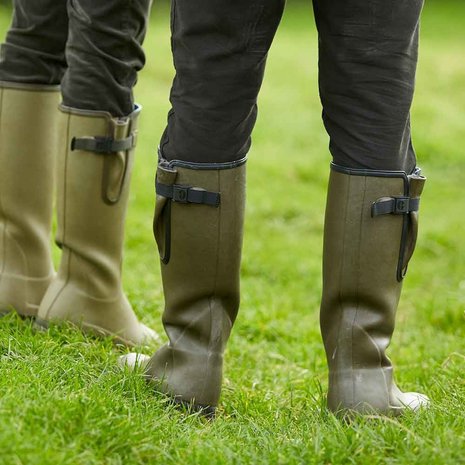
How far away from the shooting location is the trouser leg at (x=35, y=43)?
2947 millimetres

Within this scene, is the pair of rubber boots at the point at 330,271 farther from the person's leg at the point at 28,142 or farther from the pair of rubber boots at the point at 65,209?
the person's leg at the point at 28,142

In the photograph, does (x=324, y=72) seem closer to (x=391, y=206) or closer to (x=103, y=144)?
(x=391, y=206)

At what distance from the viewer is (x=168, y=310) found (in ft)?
8.15

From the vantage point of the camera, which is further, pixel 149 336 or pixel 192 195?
pixel 149 336

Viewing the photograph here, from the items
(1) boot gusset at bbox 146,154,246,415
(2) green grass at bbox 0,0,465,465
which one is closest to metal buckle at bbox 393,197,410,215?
(1) boot gusset at bbox 146,154,246,415

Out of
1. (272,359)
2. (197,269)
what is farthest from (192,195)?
(272,359)

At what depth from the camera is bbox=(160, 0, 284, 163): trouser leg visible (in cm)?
222

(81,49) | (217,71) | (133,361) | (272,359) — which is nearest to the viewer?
(217,71)

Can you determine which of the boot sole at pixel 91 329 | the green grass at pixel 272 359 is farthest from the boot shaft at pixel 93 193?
the green grass at pixel 272 359

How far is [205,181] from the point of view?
235cm

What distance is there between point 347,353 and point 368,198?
0.40 meters

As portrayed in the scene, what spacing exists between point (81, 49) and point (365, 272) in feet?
3.54

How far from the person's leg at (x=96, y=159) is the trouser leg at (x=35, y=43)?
0.21 meters

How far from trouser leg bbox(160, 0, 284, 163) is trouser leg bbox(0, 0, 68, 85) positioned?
77cm
